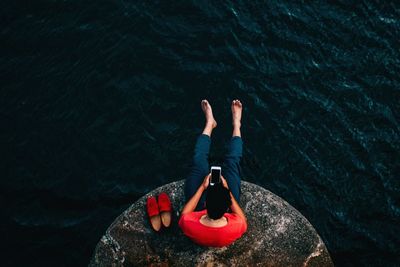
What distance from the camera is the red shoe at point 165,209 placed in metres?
6.63

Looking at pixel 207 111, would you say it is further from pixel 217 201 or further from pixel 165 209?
pixel 217 201

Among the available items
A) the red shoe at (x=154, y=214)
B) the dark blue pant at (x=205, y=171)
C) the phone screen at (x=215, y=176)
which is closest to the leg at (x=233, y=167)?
the dark blue pant at (x=205, y=171)

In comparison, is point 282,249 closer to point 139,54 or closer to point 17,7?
point 139,54

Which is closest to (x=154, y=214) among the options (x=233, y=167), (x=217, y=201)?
(x=233, y=167)

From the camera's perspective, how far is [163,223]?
662 cm

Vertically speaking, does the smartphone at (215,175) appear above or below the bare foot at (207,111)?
above

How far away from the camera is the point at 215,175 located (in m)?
5.99

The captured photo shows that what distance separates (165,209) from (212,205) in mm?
1476

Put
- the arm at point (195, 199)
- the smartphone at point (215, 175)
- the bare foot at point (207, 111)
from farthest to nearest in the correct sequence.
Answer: the bare foot at point (207, 111)
the arm at point (195, 199)
the smartphone at point (215, 175)

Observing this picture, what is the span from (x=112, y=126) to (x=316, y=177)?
176 inches

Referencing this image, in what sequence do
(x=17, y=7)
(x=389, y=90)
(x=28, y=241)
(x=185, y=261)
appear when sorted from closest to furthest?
(x=185, y=261), (x=28, y=241), (x=389, y=90), (x=17, y=7)

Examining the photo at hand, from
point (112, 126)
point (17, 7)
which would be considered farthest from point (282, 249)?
point (17, 7)

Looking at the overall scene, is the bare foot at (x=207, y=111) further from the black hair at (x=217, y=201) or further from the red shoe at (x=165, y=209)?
the black hair at (x=217, y=201)

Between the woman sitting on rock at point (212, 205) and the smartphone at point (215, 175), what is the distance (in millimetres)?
124
